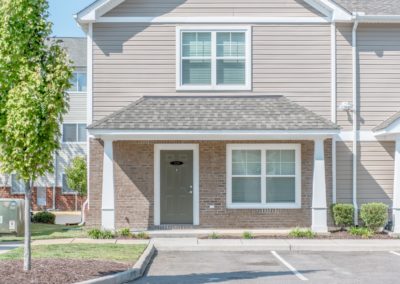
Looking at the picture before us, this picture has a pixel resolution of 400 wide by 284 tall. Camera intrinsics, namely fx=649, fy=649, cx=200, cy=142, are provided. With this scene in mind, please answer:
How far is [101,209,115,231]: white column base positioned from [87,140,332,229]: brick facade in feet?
3.86

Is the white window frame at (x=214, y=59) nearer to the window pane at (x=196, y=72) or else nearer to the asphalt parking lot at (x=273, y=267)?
the window pane at (x=196, y=72)

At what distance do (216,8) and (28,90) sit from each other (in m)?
10.4

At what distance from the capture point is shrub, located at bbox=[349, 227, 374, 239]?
17.8 metres

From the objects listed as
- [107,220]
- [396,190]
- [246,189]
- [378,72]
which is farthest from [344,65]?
[107,220]

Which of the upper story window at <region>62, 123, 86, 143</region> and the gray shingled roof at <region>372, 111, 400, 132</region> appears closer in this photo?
the gray shingled roof at <region>372, 111, 400, 132</region>

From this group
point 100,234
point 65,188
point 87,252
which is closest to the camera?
point 87,252

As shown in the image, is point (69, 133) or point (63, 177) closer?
point (63, 177)

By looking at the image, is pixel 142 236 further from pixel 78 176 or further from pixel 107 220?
pixel 78 176

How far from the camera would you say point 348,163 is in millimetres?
19688

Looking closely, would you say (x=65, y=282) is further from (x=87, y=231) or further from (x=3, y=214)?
(x=3, y=214)

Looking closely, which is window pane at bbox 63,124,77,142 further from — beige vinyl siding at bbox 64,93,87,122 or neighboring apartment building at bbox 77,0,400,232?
neighboring apartment building at bbox 77,0,400,232

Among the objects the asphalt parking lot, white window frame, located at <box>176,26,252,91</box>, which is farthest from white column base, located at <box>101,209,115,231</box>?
white window frame, located at <box>176,26,252,91</box>

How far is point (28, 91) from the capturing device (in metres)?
10.5

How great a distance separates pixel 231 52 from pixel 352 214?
19.7 feet
